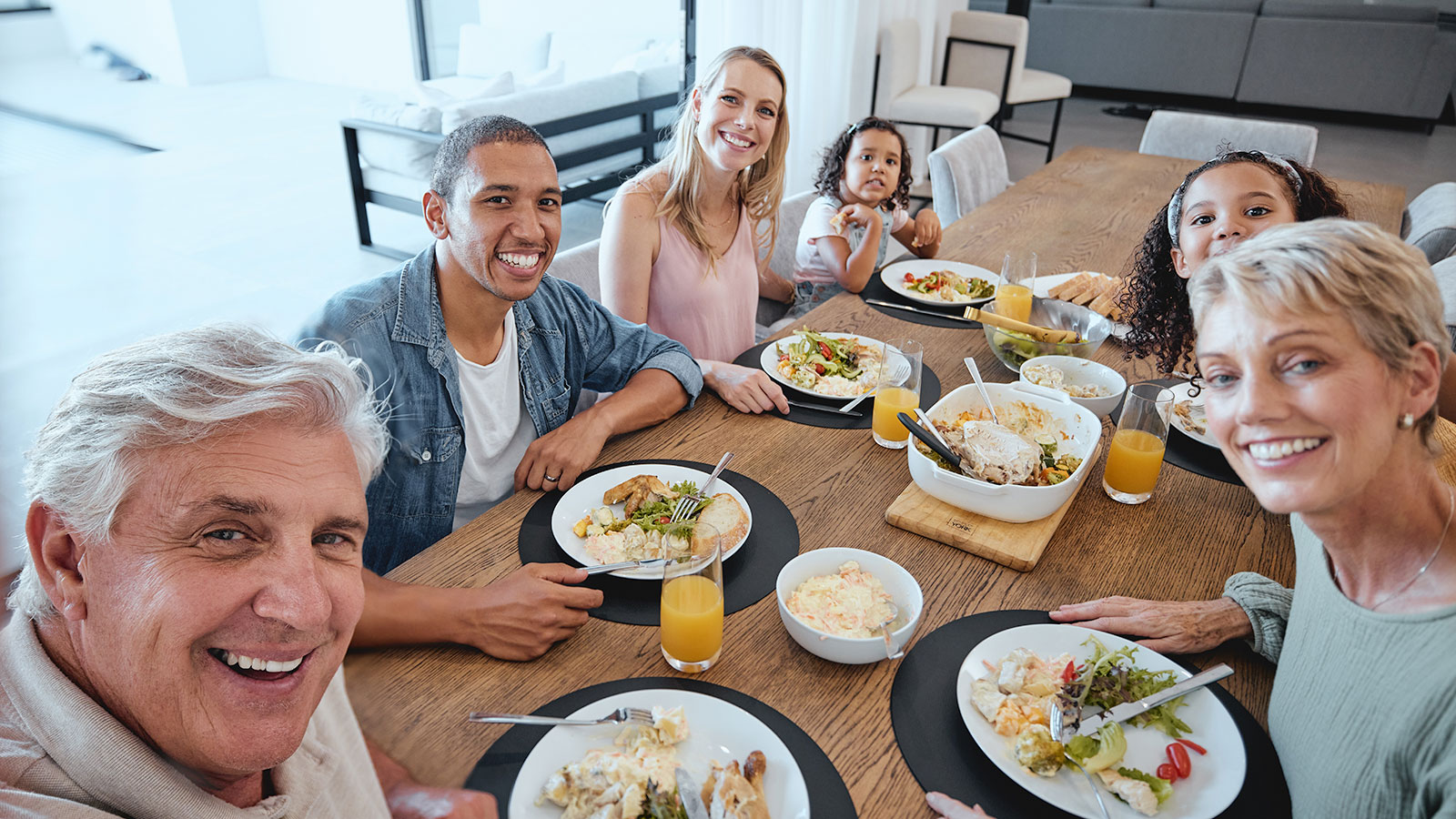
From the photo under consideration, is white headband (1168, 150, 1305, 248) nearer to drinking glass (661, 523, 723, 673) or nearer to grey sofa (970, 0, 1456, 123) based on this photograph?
drinking glass (661, 523, 723, 673)

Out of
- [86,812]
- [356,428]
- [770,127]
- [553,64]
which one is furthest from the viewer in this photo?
[553,64]

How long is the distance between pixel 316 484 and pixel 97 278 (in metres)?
4.66

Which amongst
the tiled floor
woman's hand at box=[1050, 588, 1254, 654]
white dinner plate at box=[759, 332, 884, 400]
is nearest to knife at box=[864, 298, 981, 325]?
white dinner plate at box=[759, 332, 884, 400]

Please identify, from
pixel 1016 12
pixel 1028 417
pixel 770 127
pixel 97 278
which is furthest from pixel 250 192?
pixel 1016 12

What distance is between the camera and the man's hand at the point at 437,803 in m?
0.71

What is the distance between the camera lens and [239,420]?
2.43ft

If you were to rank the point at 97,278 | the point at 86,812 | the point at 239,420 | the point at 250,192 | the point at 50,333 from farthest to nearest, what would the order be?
the point at 250,192
the point at 97,278
the point at 50,333
the point at 239,420
the point at 86,812

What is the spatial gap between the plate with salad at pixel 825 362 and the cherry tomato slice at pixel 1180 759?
0.94 m

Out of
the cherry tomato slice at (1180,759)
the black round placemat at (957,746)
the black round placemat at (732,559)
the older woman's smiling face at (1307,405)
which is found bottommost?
the black round placemat at (732,559)

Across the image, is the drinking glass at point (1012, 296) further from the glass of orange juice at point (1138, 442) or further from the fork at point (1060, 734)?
the fork at point (1060, 734)

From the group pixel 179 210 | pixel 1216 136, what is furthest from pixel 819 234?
pixel 179 210

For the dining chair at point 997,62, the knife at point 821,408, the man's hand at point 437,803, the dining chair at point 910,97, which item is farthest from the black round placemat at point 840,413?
the dining chair at point 997,62

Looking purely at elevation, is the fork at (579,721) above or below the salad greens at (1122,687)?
above

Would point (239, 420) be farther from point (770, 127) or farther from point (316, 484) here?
point (770, 127)
